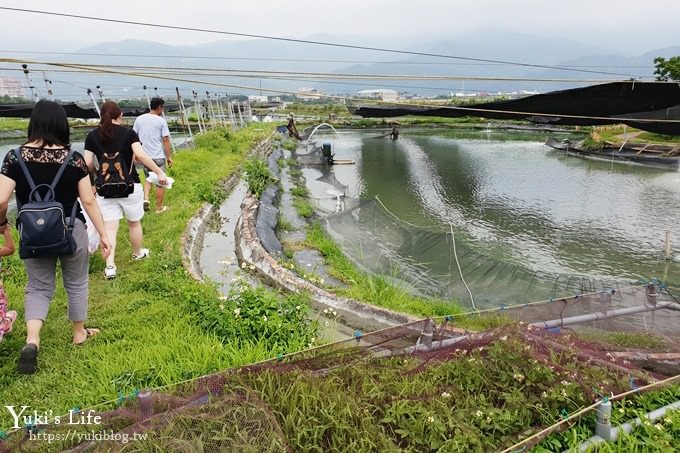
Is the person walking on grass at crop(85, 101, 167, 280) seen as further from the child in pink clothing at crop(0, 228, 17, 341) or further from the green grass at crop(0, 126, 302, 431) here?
the child in pink clothing at crop(0, 228, 17, 341)

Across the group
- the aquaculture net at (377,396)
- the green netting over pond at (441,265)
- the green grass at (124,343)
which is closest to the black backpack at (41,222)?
the green grass at (124,343)

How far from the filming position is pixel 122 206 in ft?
14.2

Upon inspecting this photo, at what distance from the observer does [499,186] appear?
13609mm

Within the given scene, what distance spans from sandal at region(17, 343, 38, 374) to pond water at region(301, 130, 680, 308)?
4.27 meters

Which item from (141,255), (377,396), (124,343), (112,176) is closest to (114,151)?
(112,176)

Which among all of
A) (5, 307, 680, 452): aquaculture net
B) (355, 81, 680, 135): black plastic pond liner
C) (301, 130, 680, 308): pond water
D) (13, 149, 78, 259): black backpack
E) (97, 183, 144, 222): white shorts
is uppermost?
(355, 81, 680, 135): black plastic pond liner

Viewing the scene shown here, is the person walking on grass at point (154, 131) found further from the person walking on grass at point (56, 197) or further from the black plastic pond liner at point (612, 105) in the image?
the black plastic pond liner at point (612, 105)

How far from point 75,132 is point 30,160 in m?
29.0

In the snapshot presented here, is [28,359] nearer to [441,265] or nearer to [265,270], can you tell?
[265,270]

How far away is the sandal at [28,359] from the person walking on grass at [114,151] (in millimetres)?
1356

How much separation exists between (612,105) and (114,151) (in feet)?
24.7

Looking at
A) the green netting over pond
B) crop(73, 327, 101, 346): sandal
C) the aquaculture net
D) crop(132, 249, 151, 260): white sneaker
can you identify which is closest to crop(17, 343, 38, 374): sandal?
crop(73, 327, 101, 346): sandal

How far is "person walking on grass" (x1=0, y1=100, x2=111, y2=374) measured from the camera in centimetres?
268

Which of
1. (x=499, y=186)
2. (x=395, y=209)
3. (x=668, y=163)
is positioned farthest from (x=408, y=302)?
(x=668, y=163)
